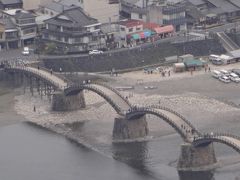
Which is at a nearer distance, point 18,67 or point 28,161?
point 28,161

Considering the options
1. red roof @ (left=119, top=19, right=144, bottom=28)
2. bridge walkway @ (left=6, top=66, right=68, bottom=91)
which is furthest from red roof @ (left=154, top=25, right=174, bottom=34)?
bridge walkway @ (left=6, top=66, right=68, bottom=91)

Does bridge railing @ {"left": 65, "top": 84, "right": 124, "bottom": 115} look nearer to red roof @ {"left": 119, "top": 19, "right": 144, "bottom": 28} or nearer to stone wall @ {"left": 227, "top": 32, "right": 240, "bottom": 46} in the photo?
red roof @ {"left": 119, "top": 19, "right": 144, "bottom": 28}

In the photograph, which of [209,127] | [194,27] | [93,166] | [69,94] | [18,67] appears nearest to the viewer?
[93,166]

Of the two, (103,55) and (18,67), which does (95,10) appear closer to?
(103,55)

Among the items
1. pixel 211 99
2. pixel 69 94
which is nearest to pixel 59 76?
pixel 69 94

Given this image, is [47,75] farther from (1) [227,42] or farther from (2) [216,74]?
(1) [227,42]
